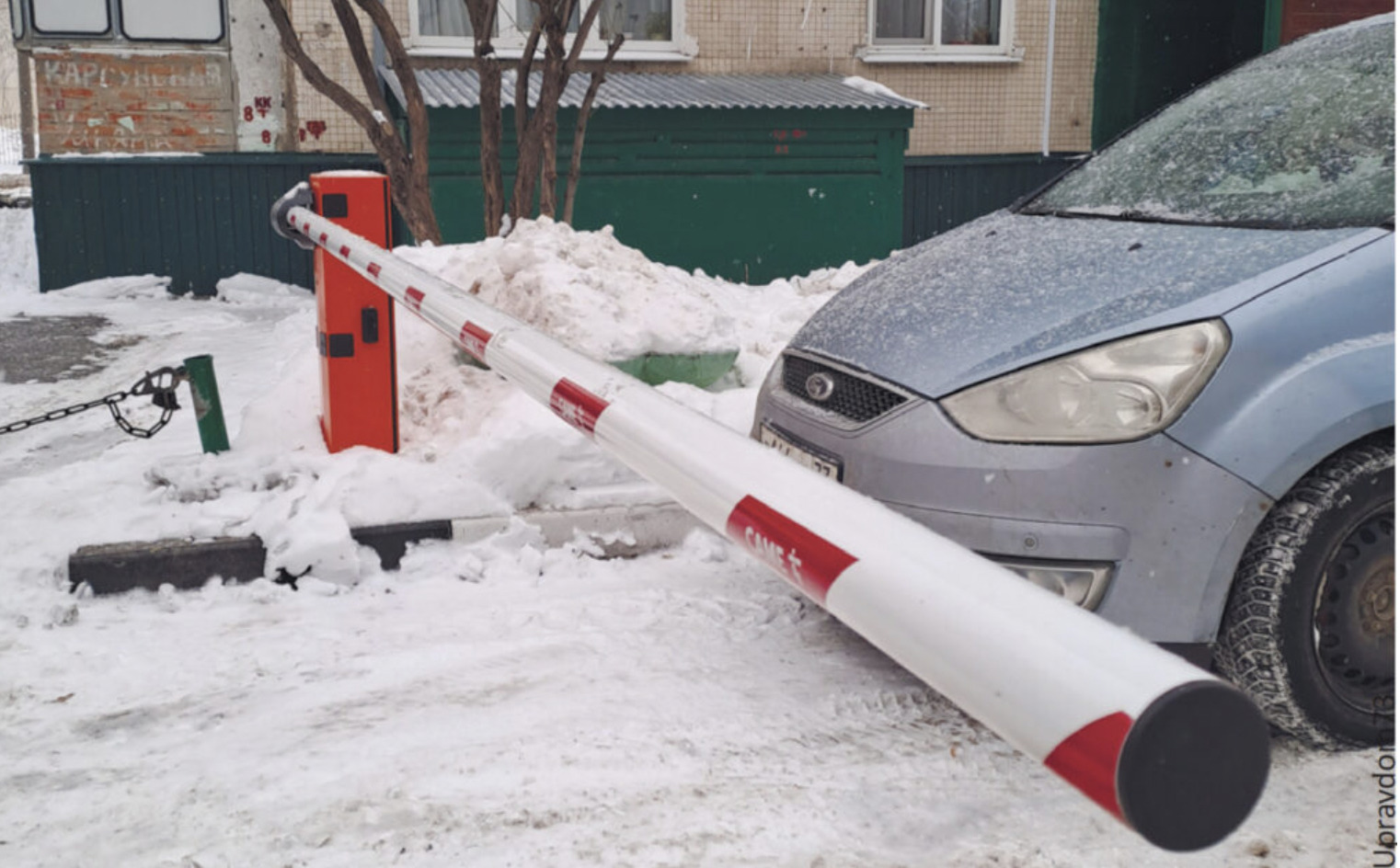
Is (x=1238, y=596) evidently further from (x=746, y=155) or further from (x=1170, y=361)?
(x=746, y=155)

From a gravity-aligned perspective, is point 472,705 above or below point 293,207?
below

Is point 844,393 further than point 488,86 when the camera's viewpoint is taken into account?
No

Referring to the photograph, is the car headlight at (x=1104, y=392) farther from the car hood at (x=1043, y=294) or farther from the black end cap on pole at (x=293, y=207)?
the black end cap on pole at (x=293, y=207)

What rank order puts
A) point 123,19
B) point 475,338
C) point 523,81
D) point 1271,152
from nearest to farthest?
point 475,338, point 1271,152, point 523,81, point 123,19

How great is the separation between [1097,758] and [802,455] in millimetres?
2196

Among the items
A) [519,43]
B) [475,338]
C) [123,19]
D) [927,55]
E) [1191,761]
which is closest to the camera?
[1191,761]

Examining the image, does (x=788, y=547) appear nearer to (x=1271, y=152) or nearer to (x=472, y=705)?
Answer: (x=472, y=705)

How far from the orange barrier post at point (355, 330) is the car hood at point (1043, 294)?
68.3 inches

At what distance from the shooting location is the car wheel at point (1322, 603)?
2582 millimetres

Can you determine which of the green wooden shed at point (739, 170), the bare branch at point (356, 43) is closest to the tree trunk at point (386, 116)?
the bare branch at point (356, 43)

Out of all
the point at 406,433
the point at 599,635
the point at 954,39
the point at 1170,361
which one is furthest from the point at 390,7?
the point at 1170,361

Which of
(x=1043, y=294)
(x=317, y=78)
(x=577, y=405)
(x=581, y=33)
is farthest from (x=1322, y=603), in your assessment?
(x=317, y=78)

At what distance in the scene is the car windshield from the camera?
303 cm

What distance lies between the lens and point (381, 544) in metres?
3.97
